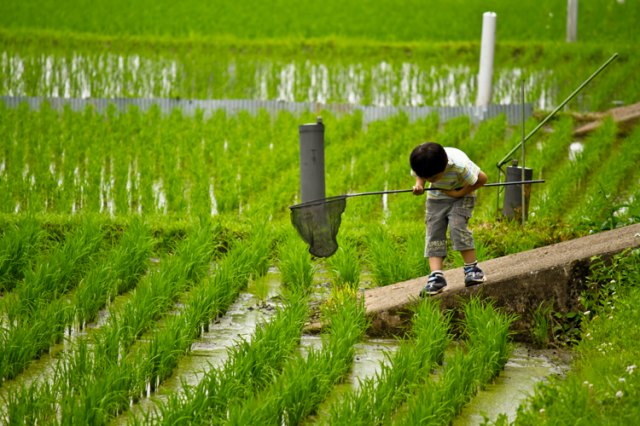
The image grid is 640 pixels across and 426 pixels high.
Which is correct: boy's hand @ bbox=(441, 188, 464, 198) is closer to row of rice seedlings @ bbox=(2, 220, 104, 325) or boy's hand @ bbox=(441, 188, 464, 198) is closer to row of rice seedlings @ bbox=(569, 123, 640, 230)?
row of rice seedlings @ bbox=(569, 123, 640, 230)

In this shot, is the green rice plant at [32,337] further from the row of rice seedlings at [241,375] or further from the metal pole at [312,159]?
the metal pole at [312,159]

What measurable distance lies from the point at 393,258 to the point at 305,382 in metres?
2.08

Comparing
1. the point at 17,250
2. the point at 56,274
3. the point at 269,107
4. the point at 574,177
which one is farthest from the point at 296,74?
the point at 56,274

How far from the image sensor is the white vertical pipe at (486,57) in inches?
424

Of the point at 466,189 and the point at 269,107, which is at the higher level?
the point at 269,107

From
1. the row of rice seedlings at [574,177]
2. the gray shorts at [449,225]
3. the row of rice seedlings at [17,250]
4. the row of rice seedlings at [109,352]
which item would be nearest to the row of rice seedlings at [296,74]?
the row of rice seedlings at [574,177]

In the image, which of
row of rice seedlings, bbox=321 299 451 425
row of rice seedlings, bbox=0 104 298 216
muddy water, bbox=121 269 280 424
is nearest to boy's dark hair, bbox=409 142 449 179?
row of rice seedlings, bbox=321 299 451 425

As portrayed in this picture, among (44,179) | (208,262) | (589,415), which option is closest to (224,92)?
(44,179)

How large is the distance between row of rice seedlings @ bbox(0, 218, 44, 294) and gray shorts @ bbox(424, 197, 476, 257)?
2123 mm

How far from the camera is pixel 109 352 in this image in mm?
4004

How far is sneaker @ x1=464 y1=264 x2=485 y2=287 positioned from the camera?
4555mm

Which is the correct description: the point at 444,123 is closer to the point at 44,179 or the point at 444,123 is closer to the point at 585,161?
the point at 585,161

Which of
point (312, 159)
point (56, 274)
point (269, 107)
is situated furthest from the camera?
point (269, 107)

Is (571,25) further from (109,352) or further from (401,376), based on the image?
(109,352)
